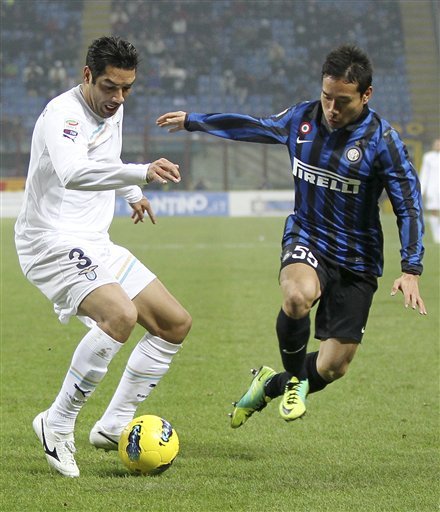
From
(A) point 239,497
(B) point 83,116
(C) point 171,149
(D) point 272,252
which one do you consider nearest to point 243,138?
(B) point 83,116

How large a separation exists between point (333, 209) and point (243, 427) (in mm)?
1584

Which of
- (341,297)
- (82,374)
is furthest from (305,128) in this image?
(82,374)

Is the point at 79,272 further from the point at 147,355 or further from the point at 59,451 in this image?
the point at 59,451

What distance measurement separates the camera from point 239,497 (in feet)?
15.0

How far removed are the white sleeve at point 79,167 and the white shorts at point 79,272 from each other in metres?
0.49

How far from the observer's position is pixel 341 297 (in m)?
5.55

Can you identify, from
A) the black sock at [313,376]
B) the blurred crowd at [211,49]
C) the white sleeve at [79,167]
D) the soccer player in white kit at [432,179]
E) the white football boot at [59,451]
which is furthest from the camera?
the blurred crowd at [211,49]

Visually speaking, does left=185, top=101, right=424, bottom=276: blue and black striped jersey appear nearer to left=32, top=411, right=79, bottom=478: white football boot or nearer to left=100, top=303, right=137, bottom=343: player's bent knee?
left=100, top=303, right=137, bottom=343: player's bent knee

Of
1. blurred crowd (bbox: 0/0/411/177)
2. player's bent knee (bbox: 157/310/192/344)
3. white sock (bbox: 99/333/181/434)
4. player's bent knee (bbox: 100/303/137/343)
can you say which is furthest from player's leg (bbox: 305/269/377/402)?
blurred crowd (bbox: 0/0/411/177)

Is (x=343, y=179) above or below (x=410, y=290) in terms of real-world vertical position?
above

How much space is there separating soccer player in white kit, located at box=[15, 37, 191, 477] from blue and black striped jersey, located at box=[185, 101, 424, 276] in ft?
2.02

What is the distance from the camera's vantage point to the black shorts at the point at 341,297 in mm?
5516

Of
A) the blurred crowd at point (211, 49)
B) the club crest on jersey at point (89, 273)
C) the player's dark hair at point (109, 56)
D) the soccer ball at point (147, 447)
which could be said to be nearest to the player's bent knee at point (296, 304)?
the soccer ball at point (147, 447)

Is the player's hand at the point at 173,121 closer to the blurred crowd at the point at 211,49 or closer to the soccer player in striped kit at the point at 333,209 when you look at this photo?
the soccer player in striped kit at the point at 333,209
